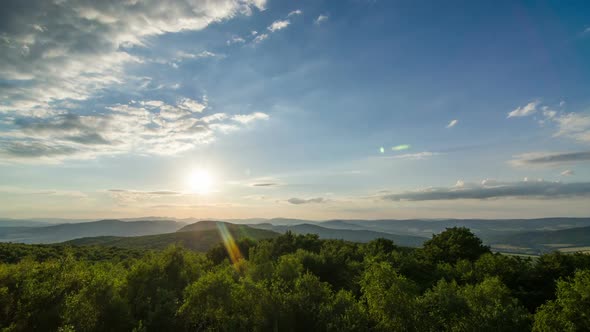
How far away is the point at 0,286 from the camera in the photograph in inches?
957

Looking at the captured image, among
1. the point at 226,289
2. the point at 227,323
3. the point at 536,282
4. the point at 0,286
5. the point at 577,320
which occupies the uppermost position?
the point at 0,286

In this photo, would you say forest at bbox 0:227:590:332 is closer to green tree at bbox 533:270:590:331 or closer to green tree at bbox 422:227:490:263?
green tree at bbox 533:270:590:331

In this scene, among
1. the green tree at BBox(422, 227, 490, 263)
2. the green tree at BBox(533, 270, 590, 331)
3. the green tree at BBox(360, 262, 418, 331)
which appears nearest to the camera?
the green tree at BBox(360, 262, 418, 331)

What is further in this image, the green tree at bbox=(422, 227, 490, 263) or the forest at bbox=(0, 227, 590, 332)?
the green tree at bbox=(422, 227, 490, 263)

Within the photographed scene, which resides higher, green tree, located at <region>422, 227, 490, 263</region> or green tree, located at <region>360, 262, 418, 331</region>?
green tree, located at <region>360, 262, 418, 331</region>

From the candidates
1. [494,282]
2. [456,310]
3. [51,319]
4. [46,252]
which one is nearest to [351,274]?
[494,282]

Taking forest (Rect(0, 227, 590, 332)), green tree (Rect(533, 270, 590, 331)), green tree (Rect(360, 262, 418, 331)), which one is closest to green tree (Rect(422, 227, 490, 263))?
forest (Rect(0, 227, 590, 332))

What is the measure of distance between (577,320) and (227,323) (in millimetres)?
32138

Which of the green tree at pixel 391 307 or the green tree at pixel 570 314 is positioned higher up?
the green tree at pixel 391 307

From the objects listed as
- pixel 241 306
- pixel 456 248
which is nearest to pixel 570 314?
pixel 241 306

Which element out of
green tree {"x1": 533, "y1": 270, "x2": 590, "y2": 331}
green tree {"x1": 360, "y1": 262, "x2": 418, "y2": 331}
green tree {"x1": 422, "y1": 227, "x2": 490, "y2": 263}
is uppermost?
green tree {"x1": 360, "y1": 262, "x2": 418, "y2": 331}

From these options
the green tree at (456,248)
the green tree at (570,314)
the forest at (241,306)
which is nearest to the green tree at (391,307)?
the forest at (241,306)

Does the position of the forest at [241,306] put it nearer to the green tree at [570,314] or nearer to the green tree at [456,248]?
the green tree at [570,314]

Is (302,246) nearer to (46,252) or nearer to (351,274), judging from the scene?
(351,274)
